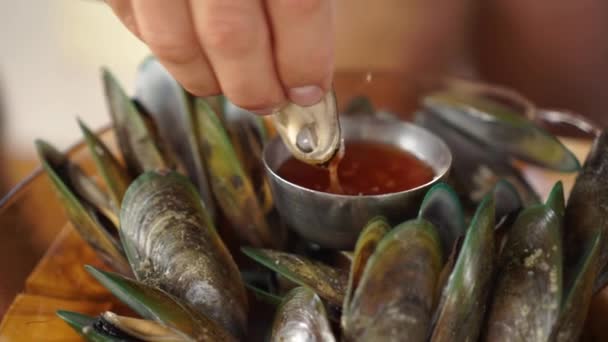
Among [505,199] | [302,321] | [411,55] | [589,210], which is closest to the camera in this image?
[302,321]

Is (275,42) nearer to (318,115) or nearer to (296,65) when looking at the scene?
(296,65)

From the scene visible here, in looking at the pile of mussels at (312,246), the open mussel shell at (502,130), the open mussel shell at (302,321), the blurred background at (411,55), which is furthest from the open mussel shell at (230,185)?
the blurred background at (411,55)

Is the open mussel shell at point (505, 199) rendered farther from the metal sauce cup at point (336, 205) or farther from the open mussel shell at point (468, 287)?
the open mussel shell at point (468, 287)

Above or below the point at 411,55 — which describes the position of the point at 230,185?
above

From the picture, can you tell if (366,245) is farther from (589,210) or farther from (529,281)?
(589,210)

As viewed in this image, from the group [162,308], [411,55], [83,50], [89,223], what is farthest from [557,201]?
[83,50]
